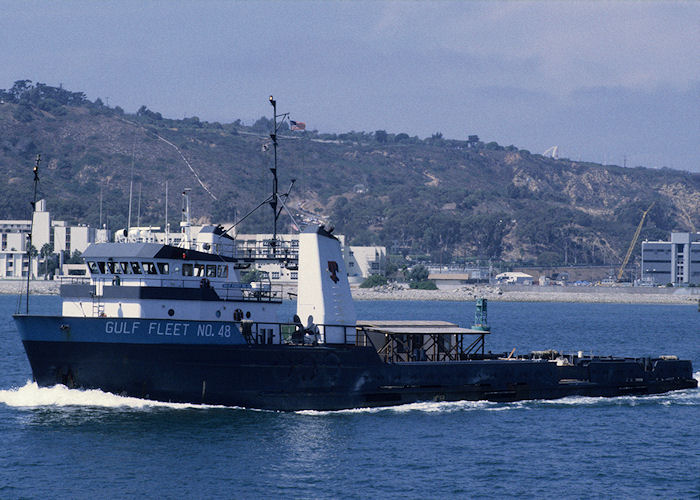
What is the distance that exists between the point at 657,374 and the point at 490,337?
3628 cm

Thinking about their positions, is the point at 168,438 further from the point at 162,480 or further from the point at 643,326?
the point at 643,326

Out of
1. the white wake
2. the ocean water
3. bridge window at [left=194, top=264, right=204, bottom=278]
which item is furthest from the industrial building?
the ocean water

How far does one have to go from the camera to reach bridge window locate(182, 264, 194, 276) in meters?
38.1

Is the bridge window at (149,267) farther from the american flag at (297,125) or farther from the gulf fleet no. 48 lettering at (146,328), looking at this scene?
the american flag at (297,125)

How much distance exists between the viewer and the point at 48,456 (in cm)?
3139

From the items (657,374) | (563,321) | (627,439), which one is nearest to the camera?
(627,439)

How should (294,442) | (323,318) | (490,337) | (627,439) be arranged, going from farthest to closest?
1. (490,337)
2. (323,318)
3. (627,439)
4. (294,442)

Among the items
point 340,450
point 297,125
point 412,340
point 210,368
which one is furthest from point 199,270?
point 297,125

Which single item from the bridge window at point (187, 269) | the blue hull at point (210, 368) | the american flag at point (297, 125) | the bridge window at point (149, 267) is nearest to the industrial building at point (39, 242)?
the american flag at point (297, 125)

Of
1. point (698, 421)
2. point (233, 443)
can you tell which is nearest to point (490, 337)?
point (698, 421)

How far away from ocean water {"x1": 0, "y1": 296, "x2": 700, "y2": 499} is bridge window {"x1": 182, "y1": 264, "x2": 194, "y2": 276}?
16.4ft

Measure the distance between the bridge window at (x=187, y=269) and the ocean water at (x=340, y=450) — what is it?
4999mm

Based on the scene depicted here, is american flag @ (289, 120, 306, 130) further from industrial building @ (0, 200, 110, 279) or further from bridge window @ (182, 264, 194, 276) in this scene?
industrial building @ (0, 200, 110, 279)

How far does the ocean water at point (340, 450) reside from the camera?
2920 cm
